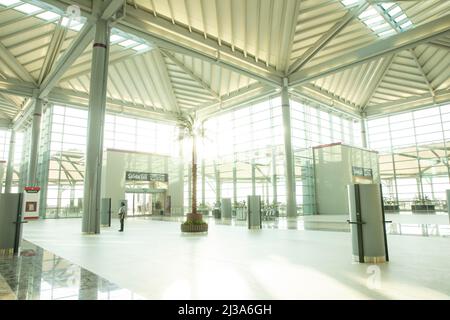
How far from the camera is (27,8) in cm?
1841

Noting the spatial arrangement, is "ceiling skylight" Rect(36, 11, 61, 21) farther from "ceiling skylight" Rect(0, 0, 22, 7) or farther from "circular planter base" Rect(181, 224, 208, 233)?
"circular planter base" Rect(181, 224, 208, 233)

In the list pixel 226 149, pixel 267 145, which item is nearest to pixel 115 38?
pixel 267 145

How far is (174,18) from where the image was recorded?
19.5 metres

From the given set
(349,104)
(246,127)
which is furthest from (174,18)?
(349,104)

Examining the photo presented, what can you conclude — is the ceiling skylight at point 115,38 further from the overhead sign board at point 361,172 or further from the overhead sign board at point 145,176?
the overhead sign board at point 361,172

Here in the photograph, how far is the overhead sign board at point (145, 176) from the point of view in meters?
29.1

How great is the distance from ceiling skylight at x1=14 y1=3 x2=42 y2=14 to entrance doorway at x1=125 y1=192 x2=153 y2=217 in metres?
16.6

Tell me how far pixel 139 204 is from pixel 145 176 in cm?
307

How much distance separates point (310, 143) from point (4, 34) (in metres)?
26.0

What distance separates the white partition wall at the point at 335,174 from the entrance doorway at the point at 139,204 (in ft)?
53.9

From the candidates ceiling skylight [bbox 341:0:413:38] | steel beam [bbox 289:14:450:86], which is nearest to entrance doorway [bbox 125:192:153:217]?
steel beam [bbox 289:14:450:86]

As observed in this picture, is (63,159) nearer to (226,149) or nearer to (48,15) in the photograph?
(48,15)
